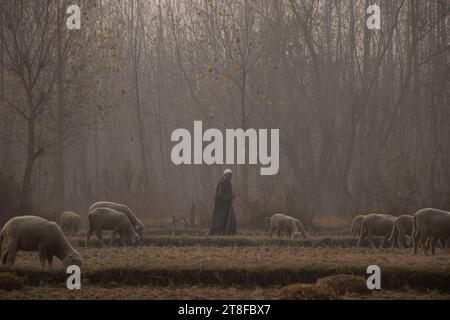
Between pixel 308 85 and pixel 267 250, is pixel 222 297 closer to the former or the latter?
pixel 267 250

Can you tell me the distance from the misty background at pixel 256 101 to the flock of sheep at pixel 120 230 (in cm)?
306

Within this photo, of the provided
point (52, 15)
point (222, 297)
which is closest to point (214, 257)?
point (222, 297)

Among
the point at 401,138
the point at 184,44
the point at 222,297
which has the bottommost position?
the point at 222,297

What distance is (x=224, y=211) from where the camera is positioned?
21.6 metres

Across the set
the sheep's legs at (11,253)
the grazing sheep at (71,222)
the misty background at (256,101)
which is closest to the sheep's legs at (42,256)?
the sheep's legs at (11,253)

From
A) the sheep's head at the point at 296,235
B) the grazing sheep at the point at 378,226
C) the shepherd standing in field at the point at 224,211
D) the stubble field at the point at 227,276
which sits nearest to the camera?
the stubble field at the point at 227,276

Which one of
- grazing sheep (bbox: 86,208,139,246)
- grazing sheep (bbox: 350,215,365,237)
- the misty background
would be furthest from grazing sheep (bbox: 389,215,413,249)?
grazing sheep (bbox: 86,208,139,246)

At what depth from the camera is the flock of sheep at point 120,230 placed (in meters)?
13.8

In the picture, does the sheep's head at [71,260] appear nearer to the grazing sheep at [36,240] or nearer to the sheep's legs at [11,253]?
the grazing sheep at [36,240]

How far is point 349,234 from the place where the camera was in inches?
878

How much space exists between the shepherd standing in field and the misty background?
285 cm

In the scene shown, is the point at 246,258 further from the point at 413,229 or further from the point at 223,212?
the point at 223,212
